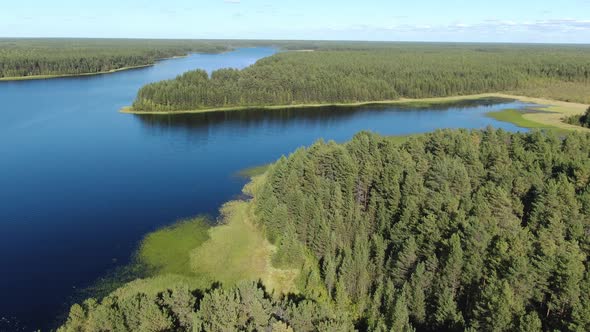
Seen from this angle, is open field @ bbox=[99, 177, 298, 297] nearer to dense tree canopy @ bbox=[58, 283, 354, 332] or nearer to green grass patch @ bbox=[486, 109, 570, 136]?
dense tree canopy @ bbox=[58, 283, 354, 332]

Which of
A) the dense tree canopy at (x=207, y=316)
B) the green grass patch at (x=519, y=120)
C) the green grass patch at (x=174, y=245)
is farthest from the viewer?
the green grass patch at (x=519, y=120)

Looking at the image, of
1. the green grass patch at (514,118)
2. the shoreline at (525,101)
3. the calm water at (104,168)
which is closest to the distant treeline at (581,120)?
the shoreline at (525,101)

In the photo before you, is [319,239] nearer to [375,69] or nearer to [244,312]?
[244,312]

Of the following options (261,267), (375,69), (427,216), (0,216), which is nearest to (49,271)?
(0,216)

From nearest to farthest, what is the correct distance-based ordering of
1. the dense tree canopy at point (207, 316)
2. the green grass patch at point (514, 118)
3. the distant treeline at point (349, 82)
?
1. the dense tree canopy at point (207, 316)
2. the green grass patch at point (514, 118)
3. the distant treeline at point (349, 82)

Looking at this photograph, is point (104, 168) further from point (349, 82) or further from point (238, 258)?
point (349, 82)

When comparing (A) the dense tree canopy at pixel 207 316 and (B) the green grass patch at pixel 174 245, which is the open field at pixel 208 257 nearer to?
(B) the green grass patch at pixel 174 245

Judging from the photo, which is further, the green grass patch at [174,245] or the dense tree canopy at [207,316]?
the green grass patch at [174,245]
